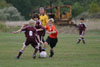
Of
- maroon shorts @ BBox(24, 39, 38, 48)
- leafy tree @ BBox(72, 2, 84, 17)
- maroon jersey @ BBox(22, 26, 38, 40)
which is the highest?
maroon jersey @ BBox(22, 26, 38, 40)

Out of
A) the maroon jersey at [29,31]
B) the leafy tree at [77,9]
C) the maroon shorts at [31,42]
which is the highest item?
the maroon jersey at [29,31]

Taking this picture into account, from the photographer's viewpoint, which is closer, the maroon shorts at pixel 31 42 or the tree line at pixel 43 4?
the maroon shorts at pixel 31 42

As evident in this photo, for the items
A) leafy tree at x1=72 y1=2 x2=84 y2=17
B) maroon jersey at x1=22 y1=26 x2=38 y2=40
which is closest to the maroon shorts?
maroon jersey at x1=22 y1=26 x2=38 y2=40

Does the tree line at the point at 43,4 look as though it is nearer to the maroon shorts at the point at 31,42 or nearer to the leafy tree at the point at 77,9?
the leafy tree at the point at 77,9

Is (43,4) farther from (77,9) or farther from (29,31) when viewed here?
(29,31)

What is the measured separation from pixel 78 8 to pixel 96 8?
15.4 metres

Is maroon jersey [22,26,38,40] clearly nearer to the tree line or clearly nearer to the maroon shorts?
the maroon shorts

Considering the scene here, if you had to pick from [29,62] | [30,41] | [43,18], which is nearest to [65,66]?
[29,62]

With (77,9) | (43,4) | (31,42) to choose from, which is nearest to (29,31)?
(31,42)

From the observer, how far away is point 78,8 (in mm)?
109500

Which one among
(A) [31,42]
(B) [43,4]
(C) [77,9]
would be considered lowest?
(C) [77,9]

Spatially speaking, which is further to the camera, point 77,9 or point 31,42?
point 77,9

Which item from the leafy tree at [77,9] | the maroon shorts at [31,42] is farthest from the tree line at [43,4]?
the maroon shorts at [31,42]

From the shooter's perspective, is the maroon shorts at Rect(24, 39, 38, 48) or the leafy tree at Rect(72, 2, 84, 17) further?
the leafy tree at Rect(72, 2, 84, 17)
